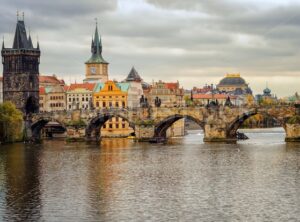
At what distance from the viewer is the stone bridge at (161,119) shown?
116 m

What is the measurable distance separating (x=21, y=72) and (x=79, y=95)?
36.5 m

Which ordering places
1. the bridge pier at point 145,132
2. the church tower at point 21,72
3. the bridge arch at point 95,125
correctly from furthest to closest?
the church tower at point 21,72
the bridge arch at point 95,125
the bridge pier at point 145,132

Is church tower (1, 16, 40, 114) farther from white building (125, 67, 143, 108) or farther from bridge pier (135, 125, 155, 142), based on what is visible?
white building (125, 67, 143, 108)

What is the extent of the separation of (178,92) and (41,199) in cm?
14545

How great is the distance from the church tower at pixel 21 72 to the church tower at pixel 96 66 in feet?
175

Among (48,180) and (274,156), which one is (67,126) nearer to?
(274,156)

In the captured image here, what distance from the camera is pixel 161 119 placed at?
125750 mm

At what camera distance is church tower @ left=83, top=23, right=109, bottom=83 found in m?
196

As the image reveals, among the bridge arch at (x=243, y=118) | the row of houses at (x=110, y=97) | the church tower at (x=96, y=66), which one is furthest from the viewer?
the church tower at (x=96, y=66)

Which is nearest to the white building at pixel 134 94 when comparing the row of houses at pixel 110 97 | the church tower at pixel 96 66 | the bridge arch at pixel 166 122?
the row of houses at pixel 110 97

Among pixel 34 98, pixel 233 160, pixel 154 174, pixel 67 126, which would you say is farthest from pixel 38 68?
pixel 154 174

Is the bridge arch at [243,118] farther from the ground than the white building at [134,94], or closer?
closer

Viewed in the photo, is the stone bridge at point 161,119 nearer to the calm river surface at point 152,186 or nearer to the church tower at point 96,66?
the calm river surface at point 152,186

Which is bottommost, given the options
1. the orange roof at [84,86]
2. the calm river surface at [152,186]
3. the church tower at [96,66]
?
the calm river surface at [152,186]
